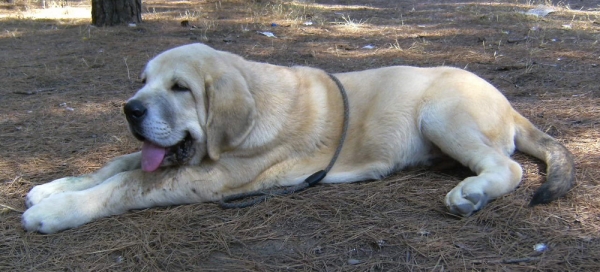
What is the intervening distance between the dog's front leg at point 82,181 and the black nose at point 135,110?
74cm

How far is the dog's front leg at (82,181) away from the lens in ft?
10.6

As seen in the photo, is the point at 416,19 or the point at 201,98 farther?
the point at 416,19

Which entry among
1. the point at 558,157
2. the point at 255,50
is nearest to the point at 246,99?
the point at 558,157

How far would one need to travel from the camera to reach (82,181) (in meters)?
3.45

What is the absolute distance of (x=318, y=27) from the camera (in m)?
9.59

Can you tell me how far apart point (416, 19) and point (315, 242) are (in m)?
8.56

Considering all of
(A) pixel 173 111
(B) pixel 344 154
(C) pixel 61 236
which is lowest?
(C) pixel 61 236

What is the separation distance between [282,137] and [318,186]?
41 centimetres

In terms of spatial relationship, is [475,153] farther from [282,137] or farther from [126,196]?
[126,196]

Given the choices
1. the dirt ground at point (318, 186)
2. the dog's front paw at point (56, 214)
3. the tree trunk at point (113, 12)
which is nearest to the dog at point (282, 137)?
the dog's front paw at point (56, 214)

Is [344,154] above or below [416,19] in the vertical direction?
below

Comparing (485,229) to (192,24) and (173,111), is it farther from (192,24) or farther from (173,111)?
(192,24)

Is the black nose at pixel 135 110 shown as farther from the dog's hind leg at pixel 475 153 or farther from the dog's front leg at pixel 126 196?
the dog's hind leg at pixel 475 153

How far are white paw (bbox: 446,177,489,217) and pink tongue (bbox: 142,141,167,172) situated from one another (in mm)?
1776
